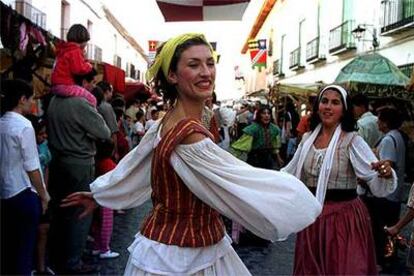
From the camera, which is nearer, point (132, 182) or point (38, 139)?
point (132, 182)

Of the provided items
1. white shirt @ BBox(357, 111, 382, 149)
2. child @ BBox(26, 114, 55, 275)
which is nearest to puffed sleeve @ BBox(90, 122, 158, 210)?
child @ BBox(26, 114, 55, 275)

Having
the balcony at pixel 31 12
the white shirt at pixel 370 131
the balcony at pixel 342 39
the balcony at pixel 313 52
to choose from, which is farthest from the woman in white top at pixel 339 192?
the balcony at pixel 313 52

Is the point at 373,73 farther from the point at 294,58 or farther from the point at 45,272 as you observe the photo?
the point at 294,58

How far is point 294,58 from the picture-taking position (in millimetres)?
29891

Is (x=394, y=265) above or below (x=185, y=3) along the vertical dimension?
below

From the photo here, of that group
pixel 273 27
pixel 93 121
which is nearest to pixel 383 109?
pixel 93 121

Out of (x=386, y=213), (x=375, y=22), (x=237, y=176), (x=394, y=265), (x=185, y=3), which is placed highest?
(x=375, y=22)

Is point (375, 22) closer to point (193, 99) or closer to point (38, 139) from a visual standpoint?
point (38, 139)

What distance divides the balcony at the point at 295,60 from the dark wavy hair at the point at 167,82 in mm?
25561

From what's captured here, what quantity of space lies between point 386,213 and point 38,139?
11.0 ft

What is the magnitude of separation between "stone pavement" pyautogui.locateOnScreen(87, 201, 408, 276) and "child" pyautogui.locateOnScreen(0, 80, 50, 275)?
1251mm

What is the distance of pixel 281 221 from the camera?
216 centimetres

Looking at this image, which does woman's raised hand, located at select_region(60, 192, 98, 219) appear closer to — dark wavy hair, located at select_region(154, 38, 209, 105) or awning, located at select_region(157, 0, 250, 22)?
dark wavy hair, located at select_region(154, 38, 209, 105)

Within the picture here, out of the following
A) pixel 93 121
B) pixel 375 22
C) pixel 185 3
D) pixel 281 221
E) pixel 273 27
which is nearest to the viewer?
pixel 281 221
